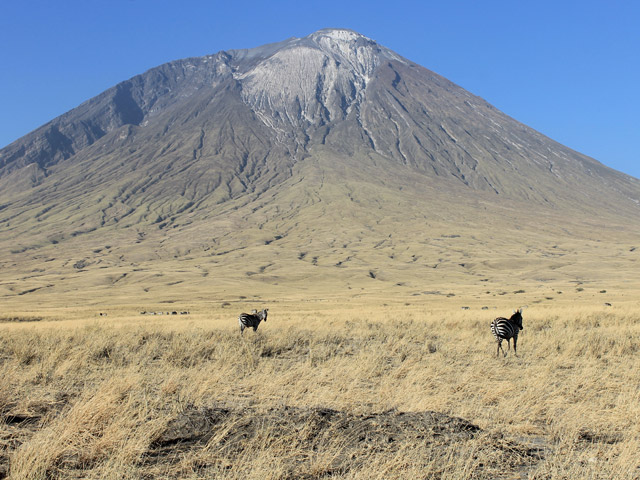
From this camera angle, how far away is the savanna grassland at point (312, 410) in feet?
17.6

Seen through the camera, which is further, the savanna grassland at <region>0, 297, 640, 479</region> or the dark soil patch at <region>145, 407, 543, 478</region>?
the dark soil patch at <region>145, 407, 543, 478</region>

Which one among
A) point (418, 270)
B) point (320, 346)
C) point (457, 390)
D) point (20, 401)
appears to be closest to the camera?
point (20, 401)

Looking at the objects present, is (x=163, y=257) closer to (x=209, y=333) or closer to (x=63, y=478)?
(x=209, y=333)

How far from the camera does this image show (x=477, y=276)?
396 feet

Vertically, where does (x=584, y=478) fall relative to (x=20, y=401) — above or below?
above

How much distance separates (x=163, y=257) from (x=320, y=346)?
166889mm

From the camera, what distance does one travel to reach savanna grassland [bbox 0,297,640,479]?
5.36 m

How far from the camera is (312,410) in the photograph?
22.7 feet

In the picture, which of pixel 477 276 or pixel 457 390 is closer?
pixel 457 390

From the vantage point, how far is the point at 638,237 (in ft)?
648

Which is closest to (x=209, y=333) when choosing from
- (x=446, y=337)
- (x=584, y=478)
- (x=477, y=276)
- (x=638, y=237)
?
(x=446, y=337)

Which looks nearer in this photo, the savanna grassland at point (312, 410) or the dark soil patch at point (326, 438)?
the savanna grassland at point (312, 410)

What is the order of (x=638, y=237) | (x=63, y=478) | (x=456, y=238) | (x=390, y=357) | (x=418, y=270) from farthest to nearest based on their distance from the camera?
1. (x=638, y=237)
2. (x=456, y=238)
3. (x=418, y=270)
4. (x=390, y=357)
5. (x=63, y=478)

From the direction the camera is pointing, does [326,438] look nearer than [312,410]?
Yes
